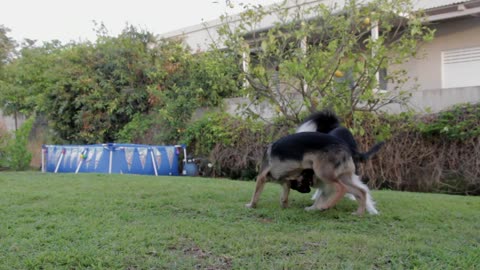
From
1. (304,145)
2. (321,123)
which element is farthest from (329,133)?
(304,145)

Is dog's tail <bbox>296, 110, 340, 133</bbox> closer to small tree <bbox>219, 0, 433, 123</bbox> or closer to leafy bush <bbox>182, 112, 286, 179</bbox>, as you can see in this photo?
small tree <bbox>219, 0, 433, 123</bbox>

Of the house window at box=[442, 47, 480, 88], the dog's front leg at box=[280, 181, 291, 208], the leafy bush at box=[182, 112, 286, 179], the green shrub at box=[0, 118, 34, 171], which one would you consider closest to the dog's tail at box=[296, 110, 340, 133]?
the dog's front leg at box=[280, 181, 291, 208]

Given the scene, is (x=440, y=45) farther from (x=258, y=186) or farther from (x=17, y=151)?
(x=17, y=151)

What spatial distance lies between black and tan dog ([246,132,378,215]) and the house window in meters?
8.24

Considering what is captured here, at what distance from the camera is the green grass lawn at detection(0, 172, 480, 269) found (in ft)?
10.7

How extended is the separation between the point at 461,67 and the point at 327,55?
6925 mm

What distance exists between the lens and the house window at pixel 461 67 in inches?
452

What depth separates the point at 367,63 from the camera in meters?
6.56

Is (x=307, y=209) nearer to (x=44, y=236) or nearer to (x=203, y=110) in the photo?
(x=44, y=236)

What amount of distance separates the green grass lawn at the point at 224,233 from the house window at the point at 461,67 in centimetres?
638

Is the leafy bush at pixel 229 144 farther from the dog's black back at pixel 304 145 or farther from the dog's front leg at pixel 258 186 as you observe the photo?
the dog's black back at pixel 304 145

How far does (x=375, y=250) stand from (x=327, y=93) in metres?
3.85

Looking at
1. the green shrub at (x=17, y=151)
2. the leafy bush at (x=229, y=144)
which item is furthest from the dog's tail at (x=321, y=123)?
the green shrub at (x=17, y=151)

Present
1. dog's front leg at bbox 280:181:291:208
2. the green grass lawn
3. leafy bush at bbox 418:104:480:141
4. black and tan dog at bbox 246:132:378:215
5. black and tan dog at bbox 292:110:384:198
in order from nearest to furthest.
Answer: the green grass lawn
black and tan dog at bbox 246:132:378:215
black and tan dog at bbox 292:110:384:198
dog's front leg at bbox 280:181:291:208
leafy bush at bbox 418:104:480:141
